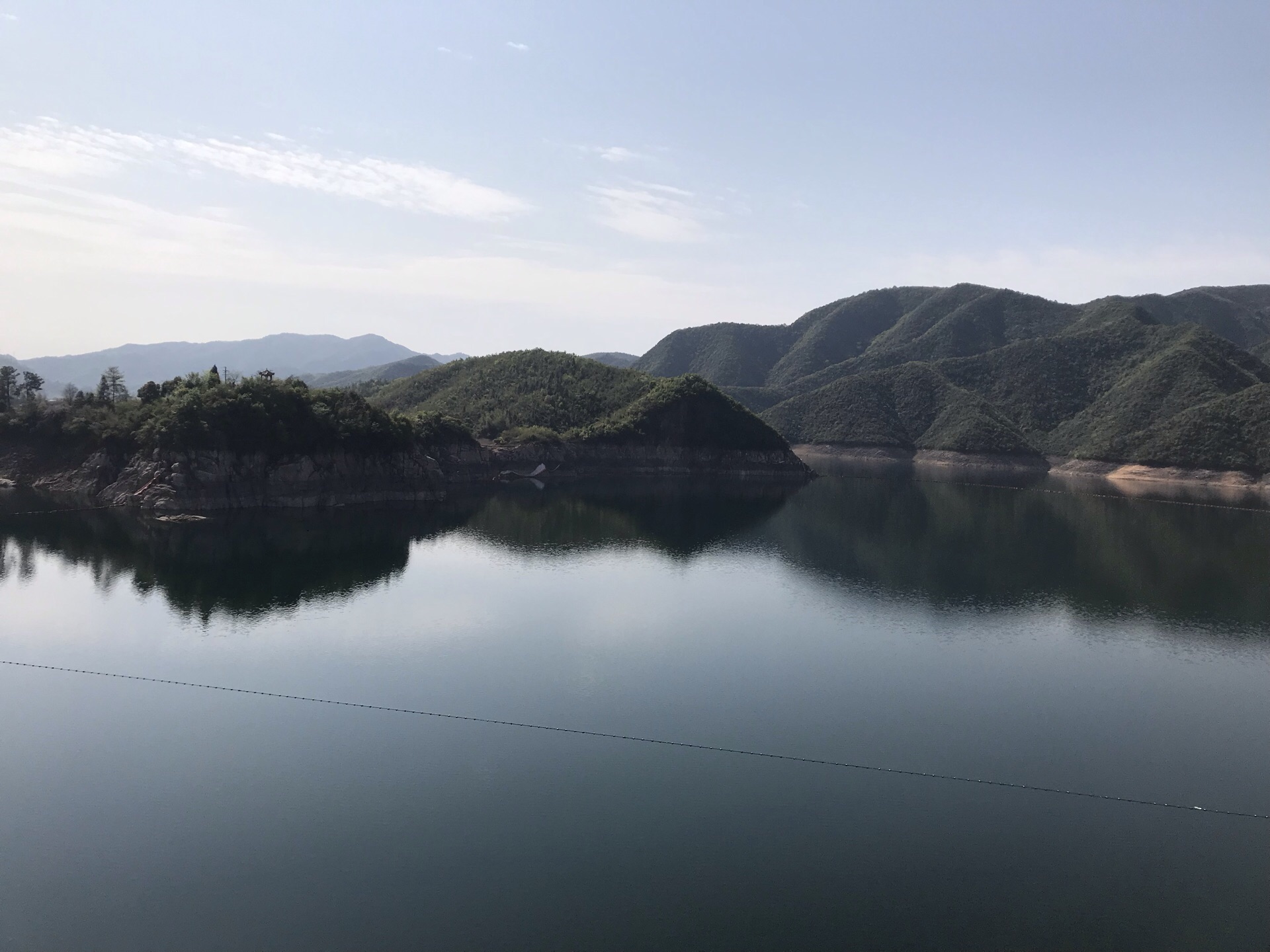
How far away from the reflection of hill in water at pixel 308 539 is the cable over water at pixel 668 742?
11653 millimetres

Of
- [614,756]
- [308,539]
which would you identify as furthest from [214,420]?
[614,756]

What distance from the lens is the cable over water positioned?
31.2 m

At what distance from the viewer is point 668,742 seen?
35344mm

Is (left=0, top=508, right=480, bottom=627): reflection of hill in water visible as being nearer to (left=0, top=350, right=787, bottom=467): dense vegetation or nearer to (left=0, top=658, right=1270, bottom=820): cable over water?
(left=0, top=350, right=787, bottom=467): dense vegetation

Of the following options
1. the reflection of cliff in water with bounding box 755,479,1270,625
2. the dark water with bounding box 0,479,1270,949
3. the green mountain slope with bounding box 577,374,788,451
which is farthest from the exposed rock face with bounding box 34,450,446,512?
the green mountain slope with bounding box 577,374,788,451

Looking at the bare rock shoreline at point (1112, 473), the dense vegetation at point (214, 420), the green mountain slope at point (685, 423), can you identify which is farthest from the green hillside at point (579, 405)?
the dense vegetation at point (214, 420)

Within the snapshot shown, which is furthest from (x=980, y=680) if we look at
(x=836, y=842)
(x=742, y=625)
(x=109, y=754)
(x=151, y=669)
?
(x=151, y=669)

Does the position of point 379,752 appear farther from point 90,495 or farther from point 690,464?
point 690,464

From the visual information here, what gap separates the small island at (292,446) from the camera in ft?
293

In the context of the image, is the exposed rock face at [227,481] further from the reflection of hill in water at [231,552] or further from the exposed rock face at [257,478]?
the reflection of hill in water at [231,552]

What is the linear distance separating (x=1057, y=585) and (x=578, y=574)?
41356mm

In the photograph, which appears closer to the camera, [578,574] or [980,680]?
[980,680]

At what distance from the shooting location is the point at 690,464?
160m

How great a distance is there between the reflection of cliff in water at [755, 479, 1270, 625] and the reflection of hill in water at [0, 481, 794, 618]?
1395 cm
